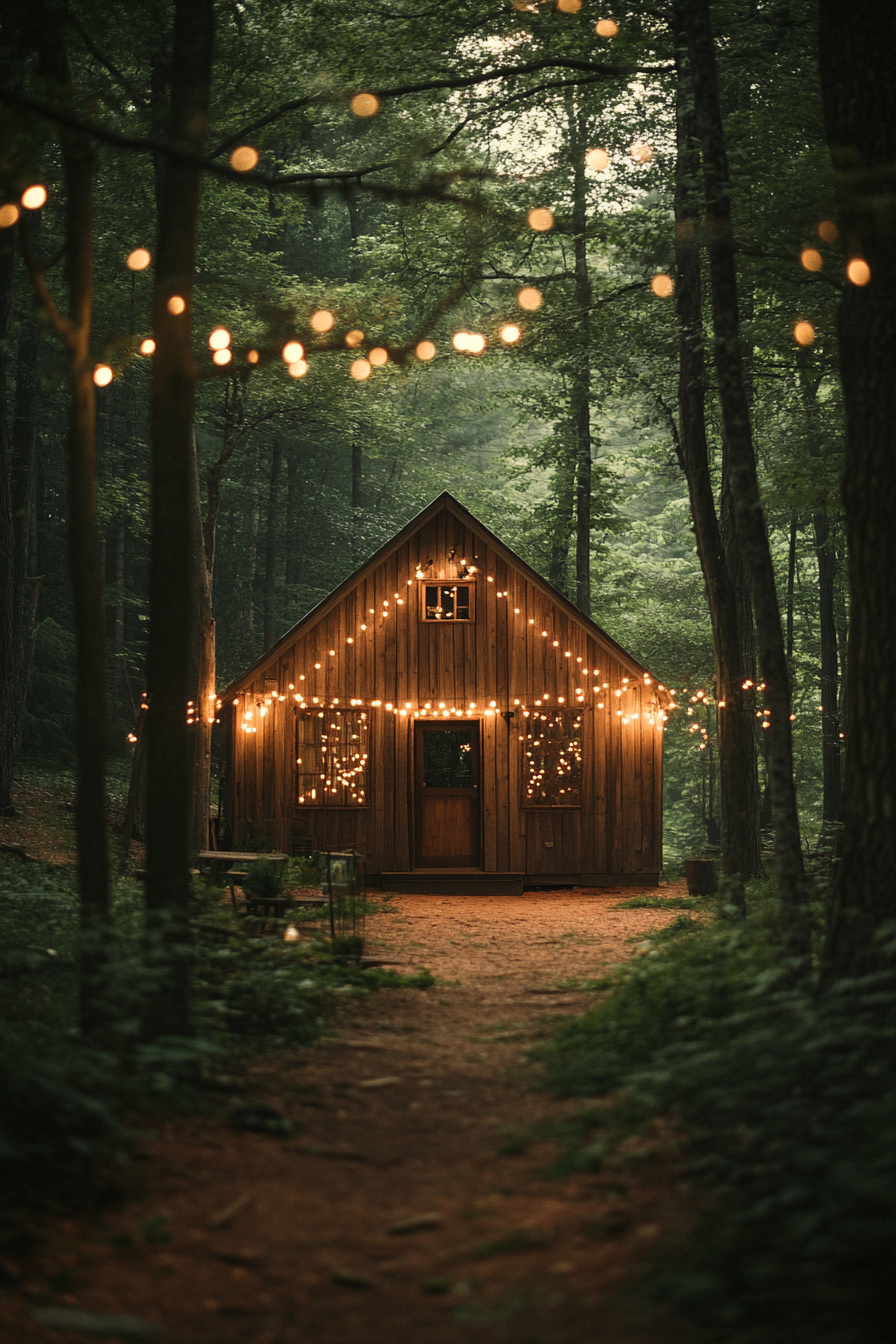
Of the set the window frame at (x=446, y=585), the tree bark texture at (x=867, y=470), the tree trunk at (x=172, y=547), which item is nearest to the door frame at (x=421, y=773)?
the window frame at (x=446, y=585)

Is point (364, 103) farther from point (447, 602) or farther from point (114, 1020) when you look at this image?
point (447, 602)

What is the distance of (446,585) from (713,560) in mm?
6044

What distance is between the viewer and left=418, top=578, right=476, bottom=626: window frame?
1653 centimetres

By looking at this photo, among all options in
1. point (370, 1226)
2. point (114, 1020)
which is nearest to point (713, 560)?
point (114, 1020)

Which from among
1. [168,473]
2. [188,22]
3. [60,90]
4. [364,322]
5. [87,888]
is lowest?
[87,888]

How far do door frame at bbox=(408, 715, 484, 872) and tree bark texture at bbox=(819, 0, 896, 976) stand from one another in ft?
36.9

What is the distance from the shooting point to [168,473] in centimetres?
591

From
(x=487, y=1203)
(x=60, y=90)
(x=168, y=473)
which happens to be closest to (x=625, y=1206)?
(x=487, y=1203)

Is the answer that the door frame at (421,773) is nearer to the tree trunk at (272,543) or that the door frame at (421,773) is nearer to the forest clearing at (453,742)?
the forest clearing at (453,742)

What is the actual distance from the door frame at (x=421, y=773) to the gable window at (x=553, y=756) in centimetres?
74

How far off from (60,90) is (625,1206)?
5852mm

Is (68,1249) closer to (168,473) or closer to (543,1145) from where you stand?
(543,1145)

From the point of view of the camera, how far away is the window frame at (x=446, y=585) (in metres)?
16.5

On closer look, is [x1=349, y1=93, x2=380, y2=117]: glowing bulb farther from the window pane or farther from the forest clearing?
the window pane
